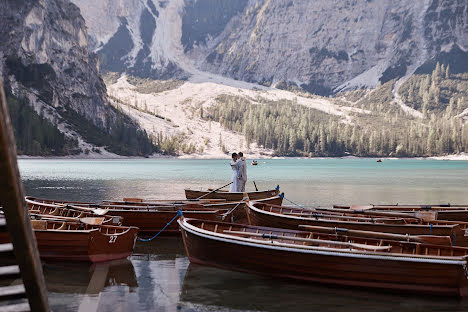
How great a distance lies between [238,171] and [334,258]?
16140 millimetres

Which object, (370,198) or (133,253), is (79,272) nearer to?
(133,253)

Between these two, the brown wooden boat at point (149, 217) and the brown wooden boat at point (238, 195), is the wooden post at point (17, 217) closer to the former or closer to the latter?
the brown wooden boat at point (149, 217)

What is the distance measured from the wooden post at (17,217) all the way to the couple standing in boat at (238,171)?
2538 centimetres

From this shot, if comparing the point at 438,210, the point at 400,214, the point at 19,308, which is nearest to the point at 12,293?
the point at 19,308

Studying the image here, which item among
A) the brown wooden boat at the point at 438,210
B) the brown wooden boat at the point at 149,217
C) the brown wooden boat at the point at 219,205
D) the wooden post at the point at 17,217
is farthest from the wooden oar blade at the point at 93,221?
the wooden post at the point at 17,217

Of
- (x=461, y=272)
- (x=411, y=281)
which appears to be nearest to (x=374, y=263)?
(x=411, y=281)

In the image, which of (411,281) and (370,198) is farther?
(370,198)

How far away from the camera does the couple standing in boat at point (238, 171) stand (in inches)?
1230

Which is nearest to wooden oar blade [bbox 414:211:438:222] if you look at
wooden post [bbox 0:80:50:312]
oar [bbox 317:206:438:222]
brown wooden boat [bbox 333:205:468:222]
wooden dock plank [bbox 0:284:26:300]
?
oar [bbox 317:206:438:222]

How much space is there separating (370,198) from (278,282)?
41.0 m

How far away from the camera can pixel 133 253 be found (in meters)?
23.2

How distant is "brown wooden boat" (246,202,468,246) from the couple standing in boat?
22.4 feet

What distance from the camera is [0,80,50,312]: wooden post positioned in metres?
4.07

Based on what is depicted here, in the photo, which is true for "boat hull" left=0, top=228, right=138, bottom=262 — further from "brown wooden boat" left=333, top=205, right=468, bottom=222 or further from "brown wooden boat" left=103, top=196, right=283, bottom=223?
"brown wooden boat" left=333, top=205, right=468, bottom=222
